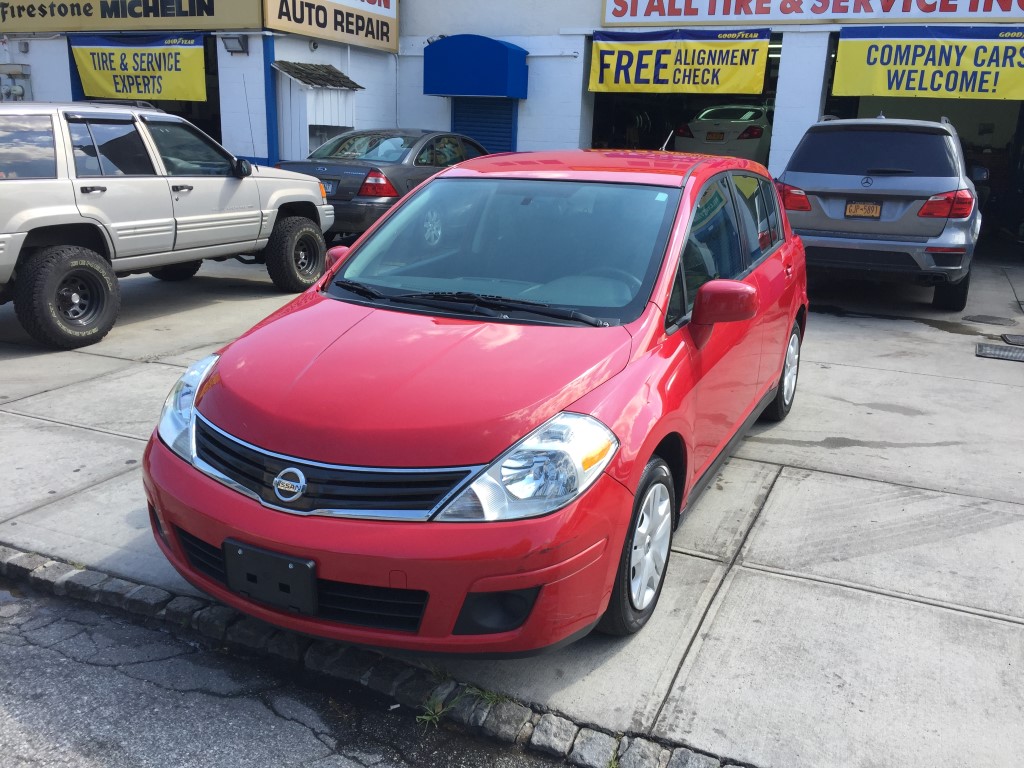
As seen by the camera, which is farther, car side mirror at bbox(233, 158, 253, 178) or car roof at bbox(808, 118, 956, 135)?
car roof at bbox(808, 118, 956, 135)

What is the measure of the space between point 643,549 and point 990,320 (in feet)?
24.1

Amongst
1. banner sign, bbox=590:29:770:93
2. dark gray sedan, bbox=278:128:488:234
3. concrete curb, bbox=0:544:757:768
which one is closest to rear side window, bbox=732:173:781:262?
concrete curb, bbox=0:544:757:768

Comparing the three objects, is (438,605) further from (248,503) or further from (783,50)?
(783,50)

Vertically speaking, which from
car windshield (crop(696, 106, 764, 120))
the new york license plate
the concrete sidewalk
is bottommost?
the concrete sidewalk

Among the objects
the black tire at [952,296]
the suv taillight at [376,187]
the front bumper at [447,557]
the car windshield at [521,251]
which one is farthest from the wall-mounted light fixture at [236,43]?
the front bumper at [447,557]

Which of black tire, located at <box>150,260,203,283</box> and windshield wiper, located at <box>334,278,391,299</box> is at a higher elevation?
windshield wiper, located at <box>334,278,391,299</box>

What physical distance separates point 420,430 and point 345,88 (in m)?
13.2

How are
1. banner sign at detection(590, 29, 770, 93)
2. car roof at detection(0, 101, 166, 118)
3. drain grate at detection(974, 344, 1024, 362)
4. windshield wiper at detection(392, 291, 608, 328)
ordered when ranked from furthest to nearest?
banner sign at detection(590, 29, 770, 93) < drain grate at detection(974, 344, 1024, 362) < car roof at detection(0, 101, 166, 118) < windshield wiper at detection(392, 291, 608, 328)

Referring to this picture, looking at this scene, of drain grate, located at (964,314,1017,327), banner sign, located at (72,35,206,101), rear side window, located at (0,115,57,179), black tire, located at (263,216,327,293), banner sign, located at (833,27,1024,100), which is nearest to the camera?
rear side window, located at (0,115,57,179)

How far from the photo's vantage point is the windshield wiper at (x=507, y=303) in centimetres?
333

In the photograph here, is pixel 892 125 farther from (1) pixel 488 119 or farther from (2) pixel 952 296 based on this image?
(1) pixel 488 119

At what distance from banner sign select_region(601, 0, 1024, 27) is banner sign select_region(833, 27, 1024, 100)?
171mm

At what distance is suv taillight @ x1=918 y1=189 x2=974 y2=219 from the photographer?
26.4 feet

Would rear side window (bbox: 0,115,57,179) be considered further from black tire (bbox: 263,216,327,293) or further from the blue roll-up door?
the blue roll-up door
